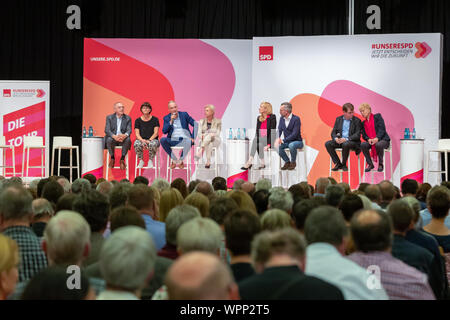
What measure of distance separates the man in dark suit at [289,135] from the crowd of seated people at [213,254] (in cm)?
497

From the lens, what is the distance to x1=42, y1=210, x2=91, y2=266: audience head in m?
2.05

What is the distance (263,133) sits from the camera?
872cm

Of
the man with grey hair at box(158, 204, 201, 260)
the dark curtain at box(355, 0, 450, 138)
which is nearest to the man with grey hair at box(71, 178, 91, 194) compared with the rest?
the man with grey hair at box(158, 204, 201, 260)

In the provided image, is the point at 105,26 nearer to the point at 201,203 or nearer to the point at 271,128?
the point at 271,128

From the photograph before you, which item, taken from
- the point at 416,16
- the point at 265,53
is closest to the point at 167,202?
the point at 265,53

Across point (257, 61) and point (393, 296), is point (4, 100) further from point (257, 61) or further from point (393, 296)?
point (393, 296)

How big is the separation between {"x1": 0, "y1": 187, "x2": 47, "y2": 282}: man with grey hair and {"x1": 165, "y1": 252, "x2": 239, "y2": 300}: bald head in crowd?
3.98ft

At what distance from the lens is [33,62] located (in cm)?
1039

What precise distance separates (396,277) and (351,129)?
655cm

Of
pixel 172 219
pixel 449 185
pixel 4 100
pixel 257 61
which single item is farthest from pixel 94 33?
pixel 172 219

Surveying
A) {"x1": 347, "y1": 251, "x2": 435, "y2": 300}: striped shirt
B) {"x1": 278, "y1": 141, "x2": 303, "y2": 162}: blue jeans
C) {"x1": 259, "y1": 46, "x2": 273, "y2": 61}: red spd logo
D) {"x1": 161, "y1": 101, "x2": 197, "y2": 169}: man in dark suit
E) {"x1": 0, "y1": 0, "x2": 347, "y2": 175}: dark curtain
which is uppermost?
{"x1": 0, "y1": 0, "x2": 347, "y2": 175}: dark curtain

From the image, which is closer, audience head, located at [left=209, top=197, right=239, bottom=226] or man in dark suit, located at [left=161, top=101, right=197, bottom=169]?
audience head, located at [left=209, top=197, right=239, bottom=226]

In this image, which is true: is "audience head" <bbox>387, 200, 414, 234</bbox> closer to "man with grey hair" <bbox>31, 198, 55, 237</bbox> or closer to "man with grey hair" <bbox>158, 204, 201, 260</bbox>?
"man with grey hair" <bbox>158, 204, 201, 260</bbox>
